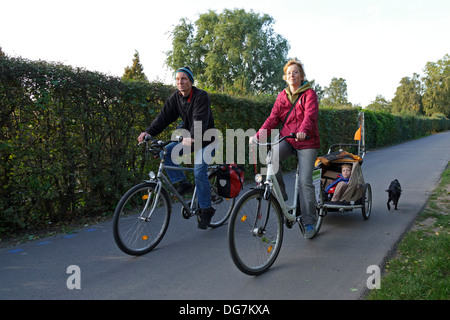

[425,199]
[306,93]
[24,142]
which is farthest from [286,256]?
[425,199]

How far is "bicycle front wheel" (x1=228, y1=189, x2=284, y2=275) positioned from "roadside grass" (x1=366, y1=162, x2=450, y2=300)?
1.05 m

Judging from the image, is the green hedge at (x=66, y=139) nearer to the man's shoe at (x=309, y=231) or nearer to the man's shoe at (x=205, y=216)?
the man's shoe at (x=205, y=216)

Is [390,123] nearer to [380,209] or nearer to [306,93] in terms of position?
[380,209]

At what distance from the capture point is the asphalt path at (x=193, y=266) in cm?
321

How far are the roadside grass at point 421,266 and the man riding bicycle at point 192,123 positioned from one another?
2.25 metres

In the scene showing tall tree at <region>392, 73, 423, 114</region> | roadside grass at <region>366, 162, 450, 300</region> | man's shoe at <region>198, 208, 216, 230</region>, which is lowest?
roadside grass at <region>366, 162, 450, 300</region>

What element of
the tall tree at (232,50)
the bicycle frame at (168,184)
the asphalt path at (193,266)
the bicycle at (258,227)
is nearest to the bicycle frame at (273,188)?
the bicycle at (258,227)

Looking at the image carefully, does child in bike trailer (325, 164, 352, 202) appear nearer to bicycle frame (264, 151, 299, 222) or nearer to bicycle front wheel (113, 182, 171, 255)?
bicycle frame (264, 151, 299, 222)

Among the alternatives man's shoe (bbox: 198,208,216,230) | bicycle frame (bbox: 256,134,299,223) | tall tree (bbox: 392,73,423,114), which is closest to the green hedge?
man's shoe (bbox: 198,208,216,230)

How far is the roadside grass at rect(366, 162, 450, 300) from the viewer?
3027 millimetres

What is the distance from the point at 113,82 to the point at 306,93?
3278 mm

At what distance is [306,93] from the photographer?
14.1 feet

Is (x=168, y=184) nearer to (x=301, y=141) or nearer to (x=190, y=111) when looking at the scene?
(x=190, y=111)
